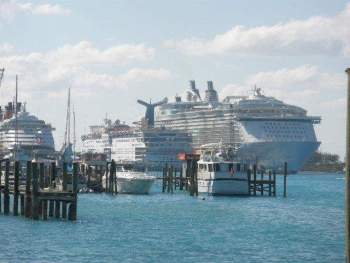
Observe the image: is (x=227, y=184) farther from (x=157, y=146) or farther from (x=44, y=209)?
(x=157, y=146)

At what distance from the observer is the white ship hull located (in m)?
80.4

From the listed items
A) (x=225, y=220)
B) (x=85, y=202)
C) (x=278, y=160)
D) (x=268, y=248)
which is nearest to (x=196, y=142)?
(x=278, y=160)

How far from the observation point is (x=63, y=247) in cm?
4028

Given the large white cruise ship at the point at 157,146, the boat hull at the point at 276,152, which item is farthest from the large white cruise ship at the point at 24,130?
the boat hull at the point at 276,152

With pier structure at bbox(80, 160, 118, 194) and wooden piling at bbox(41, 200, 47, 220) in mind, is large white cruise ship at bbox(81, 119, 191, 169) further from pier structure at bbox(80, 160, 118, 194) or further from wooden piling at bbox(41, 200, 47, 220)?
wooden piling at bbox(41, 200, 47, 220)

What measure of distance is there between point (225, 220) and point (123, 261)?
21.2 m

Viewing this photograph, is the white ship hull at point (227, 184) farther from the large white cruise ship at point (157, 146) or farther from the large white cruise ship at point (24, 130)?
the large white cruise ship at point (157, 146)

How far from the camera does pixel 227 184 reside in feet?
264

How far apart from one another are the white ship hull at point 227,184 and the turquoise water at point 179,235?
33.1 feet

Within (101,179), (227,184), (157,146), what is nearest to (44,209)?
(227,184)

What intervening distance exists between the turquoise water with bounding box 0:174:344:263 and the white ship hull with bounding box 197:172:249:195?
33.1ft

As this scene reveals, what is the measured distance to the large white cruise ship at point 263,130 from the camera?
173625 millimetres

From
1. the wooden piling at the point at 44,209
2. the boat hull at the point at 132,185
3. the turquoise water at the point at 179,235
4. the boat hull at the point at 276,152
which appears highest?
the boat hull at the point at 276,152

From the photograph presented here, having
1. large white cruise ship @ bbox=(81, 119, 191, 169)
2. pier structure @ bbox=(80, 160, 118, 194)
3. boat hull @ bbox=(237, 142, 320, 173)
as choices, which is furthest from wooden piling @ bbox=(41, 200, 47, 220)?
large white cruise ship @ bbox=(81, 119, 191, 169)
